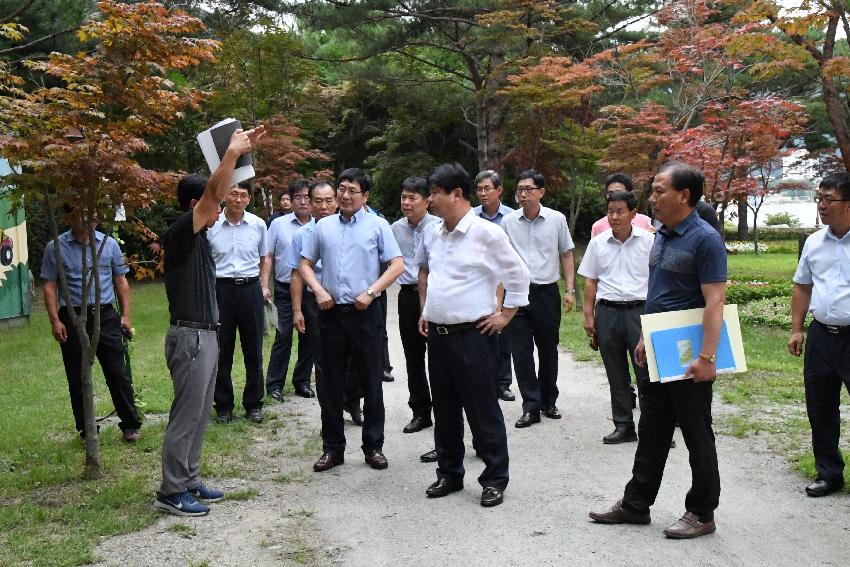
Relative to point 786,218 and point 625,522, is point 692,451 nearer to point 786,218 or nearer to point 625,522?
point 625,522

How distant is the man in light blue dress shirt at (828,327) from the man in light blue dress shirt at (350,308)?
9.00ft

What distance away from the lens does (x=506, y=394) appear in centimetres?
836

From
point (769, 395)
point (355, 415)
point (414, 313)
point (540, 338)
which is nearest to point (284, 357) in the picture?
point (355, 415)

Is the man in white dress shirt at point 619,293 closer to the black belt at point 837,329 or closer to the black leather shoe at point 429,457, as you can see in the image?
the black leather shoe at point 429,457

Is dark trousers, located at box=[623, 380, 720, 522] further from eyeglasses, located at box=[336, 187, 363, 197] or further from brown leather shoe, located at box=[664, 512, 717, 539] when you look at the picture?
eyeglasses, located at box=[336, 187, 363, 197]

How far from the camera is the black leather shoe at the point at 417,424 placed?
723 centimetres

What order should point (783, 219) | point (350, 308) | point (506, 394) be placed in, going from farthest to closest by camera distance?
point (783, 219) → point (506, 394) → point (350, 308)

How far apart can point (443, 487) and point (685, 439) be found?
1.55m

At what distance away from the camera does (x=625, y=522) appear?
4.84m

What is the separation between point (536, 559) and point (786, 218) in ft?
133

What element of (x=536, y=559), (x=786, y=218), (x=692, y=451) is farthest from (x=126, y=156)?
(x=786, y=218)

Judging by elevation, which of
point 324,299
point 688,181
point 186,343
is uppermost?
point 688,181

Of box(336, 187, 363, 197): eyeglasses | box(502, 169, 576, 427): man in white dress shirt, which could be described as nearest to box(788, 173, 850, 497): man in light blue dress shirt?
box(502, 169, 576, 427): man in white dress shirt

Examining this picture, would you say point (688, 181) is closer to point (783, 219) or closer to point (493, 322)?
point (493, 322)
